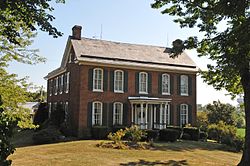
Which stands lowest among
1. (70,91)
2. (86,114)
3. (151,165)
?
(151,165)

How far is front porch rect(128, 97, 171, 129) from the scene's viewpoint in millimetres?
29438

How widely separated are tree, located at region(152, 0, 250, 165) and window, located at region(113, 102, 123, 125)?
1253 centimetres

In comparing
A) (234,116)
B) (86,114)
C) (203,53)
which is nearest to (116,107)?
(86,114)

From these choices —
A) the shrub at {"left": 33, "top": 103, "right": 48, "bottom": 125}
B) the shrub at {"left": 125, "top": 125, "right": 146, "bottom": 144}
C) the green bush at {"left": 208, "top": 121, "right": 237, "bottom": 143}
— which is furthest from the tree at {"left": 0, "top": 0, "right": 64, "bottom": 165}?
the shrub at {"left": 33, "top": 103, "right": 48, "bottom": 125}

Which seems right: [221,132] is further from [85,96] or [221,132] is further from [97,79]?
[85,96]

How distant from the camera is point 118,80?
2938 centimetres

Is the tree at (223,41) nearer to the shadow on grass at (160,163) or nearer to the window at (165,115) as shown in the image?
the shadow on grass at (160,163)

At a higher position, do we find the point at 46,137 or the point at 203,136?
the point at 46,137

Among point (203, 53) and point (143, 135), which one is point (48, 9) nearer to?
point (203, 53)

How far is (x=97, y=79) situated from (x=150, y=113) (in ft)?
20.9

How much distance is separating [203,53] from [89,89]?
13.5 m

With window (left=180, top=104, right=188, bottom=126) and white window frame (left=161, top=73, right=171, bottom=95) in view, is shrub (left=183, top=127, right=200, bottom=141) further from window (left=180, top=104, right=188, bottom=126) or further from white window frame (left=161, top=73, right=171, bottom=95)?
white window frame (left=161, top=73, right=171, bottom=95)

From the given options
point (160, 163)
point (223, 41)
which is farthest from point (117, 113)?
point (223, 41)

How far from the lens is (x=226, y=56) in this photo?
39.7ft
